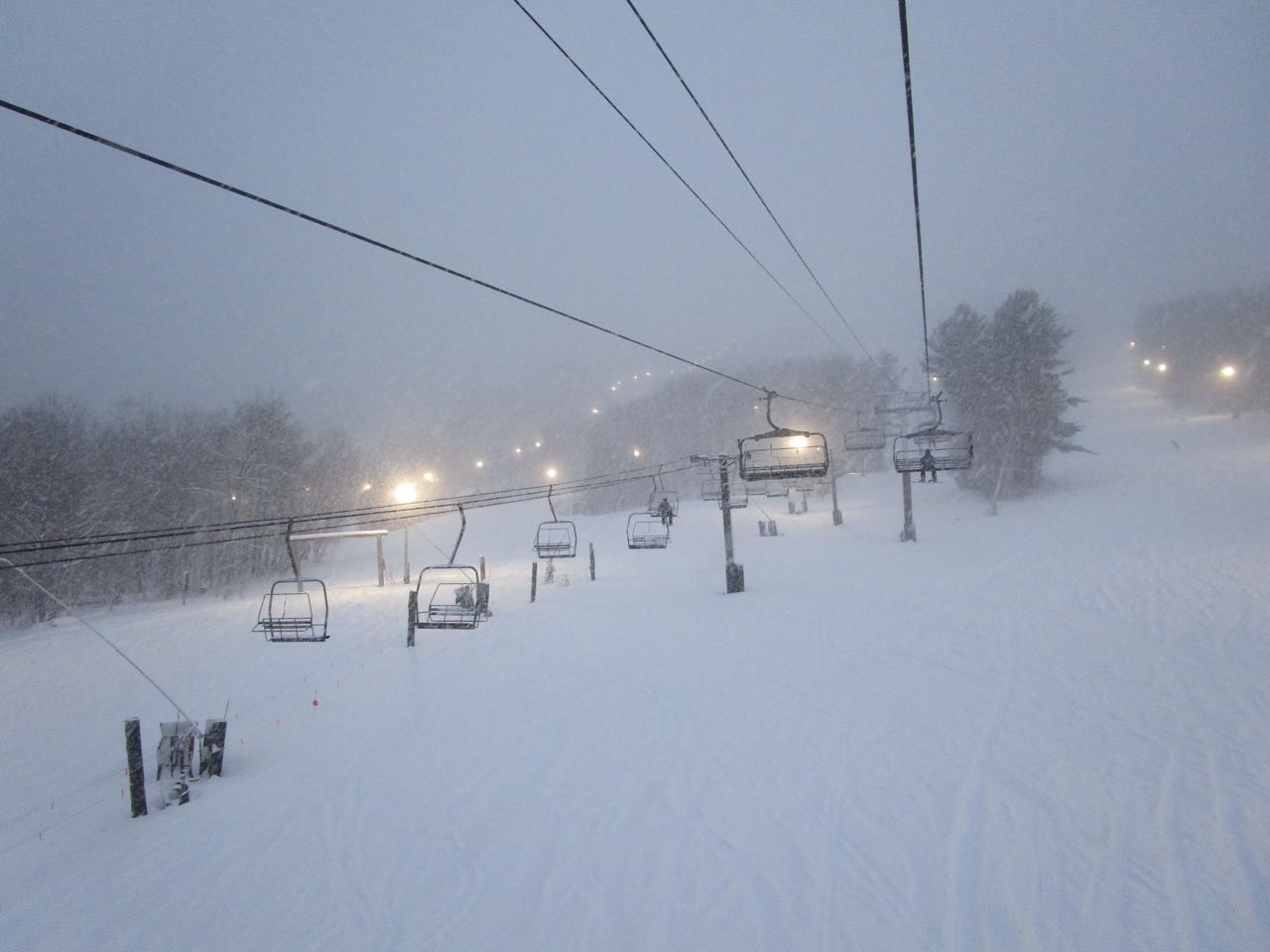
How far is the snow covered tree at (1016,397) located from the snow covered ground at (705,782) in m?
20.8

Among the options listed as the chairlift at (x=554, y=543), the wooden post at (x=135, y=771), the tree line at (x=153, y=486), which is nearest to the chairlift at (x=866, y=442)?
the chairlift at (x=554, y=543)

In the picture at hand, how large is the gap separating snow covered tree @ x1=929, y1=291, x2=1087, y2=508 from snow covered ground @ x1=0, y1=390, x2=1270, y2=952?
2085 centimetres

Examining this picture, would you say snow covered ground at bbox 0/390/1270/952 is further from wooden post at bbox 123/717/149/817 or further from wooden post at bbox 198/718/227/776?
wooden post at bbox 198/718/227/776

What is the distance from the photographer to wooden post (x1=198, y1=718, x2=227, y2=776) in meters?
9.41

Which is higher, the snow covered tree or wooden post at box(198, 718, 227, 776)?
the snow covered tree

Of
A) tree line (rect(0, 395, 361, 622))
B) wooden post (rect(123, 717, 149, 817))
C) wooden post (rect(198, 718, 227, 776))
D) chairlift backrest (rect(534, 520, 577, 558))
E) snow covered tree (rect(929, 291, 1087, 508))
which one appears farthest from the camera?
snow covered tree (rect(929, 291, 1087, 508))

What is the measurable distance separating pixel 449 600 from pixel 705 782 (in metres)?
22.1

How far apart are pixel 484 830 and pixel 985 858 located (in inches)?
228

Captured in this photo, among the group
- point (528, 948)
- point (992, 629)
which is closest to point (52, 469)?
point (528, 948)

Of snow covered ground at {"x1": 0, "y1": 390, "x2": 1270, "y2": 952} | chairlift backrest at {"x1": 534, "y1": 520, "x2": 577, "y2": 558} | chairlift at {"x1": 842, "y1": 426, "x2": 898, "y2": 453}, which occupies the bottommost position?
snow covered ground at {"x1": 0, "y1": 390, "x2": 1270, "y2": 952}

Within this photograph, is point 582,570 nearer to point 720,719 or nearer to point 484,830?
point 720,719

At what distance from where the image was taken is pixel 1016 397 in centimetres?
3684

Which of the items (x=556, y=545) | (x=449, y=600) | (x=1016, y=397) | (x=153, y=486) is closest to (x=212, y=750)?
(x=556, y=545)

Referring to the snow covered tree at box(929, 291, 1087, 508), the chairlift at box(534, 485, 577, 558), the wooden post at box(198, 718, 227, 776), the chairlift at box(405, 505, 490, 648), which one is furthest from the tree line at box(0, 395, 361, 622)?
the snow covered tree at box(929, 291, 1087, 508)
